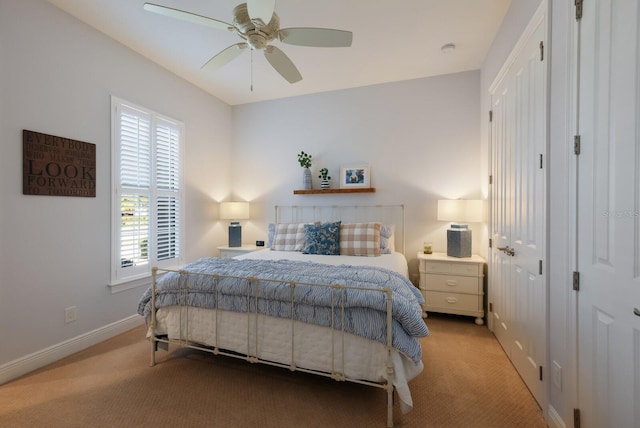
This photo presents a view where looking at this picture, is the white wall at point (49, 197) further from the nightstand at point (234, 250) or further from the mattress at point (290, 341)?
the nightstand at point (234, 250)

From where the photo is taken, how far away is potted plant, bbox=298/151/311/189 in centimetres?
405

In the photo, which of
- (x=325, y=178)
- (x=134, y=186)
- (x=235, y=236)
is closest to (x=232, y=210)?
(x=235, y=236)

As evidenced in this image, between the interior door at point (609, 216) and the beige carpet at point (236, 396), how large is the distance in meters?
0.69

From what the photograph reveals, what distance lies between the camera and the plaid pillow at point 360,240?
3.22 metres

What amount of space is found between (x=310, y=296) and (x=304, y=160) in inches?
105

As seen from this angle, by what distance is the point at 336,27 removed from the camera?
2605mm

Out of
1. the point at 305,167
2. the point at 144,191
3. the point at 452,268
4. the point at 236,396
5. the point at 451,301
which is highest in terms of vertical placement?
the point at 305,167

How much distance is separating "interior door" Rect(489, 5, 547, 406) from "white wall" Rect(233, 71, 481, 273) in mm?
804

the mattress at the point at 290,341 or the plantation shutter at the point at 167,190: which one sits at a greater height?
the plantation shutter at the point at 167,190

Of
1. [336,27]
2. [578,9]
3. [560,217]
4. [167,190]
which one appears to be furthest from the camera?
[167,190]

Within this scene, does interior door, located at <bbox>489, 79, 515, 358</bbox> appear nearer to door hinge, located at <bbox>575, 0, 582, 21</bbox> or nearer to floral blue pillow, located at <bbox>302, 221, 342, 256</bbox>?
door hinge, located at <bbox>575, 0, 582, 21</bbox>

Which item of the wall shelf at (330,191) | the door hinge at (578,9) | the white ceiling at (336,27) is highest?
the white ceiling at (336,27)

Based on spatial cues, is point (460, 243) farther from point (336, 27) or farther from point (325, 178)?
point (336, 27)

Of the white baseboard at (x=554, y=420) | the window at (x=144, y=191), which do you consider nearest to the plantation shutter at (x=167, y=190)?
the window at (x=144, y=191)
